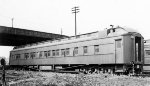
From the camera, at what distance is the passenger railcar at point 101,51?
16100mm

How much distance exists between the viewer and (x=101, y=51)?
17.3 m

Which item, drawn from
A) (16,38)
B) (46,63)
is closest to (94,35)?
(46,63)

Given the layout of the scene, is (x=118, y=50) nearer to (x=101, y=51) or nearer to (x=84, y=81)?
(x=101, y=51)

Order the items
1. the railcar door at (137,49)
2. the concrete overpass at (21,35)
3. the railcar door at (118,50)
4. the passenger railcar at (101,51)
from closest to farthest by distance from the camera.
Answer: the railcar door at (118,50)
the passenger railcar at (101,51)
the railcar door at (137,49)
the concrete overpass at (21,35)

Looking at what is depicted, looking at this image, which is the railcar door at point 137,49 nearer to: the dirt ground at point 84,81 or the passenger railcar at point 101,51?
the passenger railcar at point 101,51

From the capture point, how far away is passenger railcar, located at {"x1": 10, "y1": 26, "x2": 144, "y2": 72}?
16.1 metres

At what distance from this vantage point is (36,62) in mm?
26734

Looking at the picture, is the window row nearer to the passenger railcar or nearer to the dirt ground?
the passenger railcar

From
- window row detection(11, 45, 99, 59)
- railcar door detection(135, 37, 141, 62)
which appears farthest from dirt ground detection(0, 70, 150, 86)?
window row detection(11, 45, 99, 59)

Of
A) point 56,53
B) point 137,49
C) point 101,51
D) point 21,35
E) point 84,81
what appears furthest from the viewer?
point 21,35

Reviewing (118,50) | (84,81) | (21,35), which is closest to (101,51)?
(118,50)

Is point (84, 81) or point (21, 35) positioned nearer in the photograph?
point (84, 81)

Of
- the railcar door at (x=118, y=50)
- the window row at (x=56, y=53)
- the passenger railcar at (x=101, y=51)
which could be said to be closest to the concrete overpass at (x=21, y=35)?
the window row at (x=56, y=53)

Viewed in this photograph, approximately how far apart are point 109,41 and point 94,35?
1.87 metres
